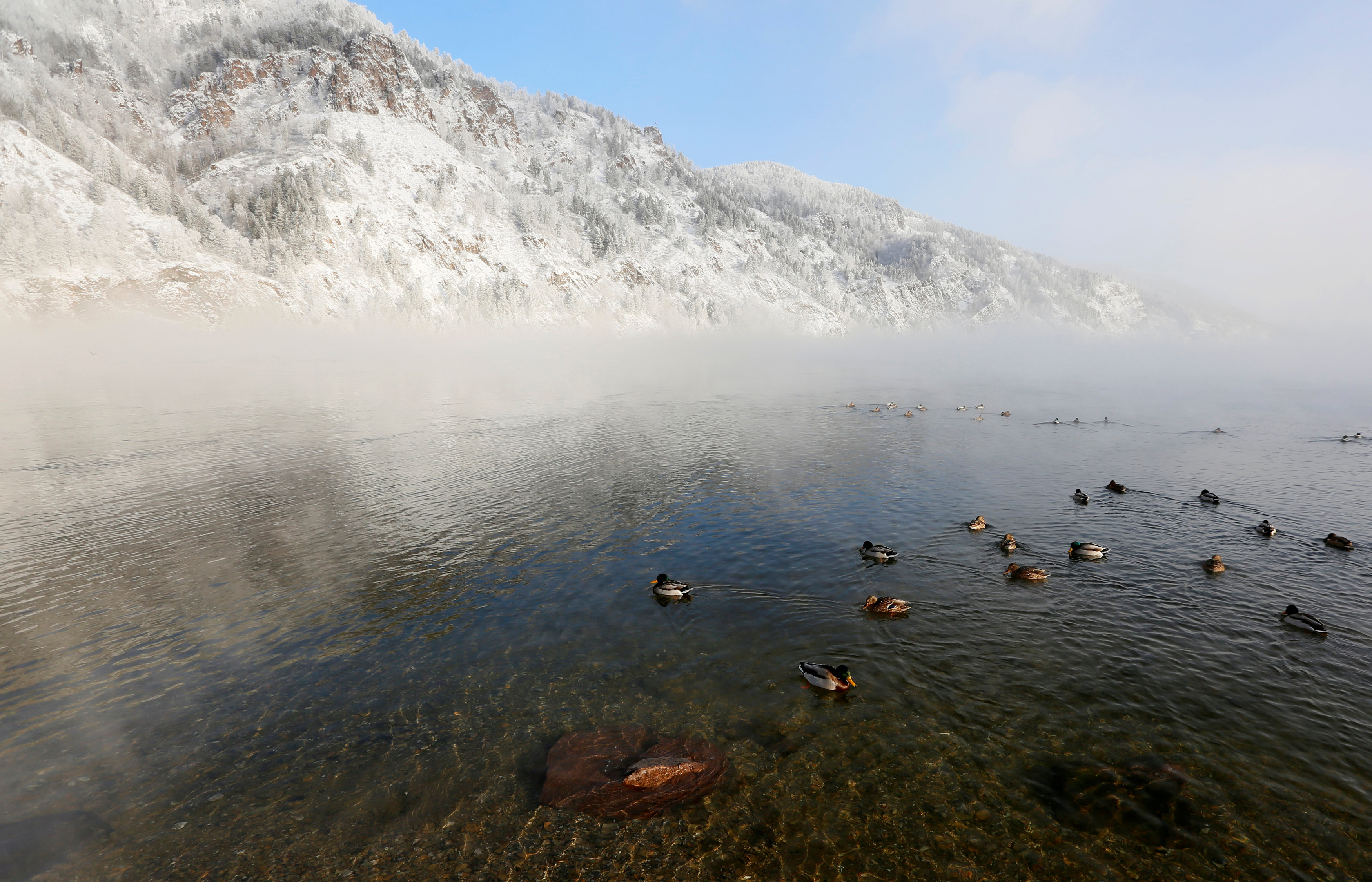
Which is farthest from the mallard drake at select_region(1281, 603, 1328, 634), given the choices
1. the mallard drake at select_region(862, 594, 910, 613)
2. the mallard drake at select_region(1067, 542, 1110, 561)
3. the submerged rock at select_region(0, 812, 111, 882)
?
the submerged rock at select_region(0, 812, 111, 882)

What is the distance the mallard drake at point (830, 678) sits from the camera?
16469 millimetres

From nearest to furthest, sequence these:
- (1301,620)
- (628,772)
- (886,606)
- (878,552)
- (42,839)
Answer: (42,839), (628,772), (1301,620), (886,606), (878,552)

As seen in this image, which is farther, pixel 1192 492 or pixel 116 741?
pixel 1192 492

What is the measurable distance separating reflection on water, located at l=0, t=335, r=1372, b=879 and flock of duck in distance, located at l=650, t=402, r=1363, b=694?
525 millimetres

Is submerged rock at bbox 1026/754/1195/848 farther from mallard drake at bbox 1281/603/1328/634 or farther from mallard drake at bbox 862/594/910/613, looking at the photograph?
mallard drake at bbox 1281/603/1328/634

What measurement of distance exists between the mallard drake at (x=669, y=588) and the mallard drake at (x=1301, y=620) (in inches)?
870

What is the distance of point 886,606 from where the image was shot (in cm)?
2091

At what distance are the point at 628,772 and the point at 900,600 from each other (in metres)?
13.0

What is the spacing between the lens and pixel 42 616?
21.2m

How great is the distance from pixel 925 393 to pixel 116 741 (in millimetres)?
108379

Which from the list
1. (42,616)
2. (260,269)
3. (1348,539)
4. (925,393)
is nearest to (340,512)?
(42,616)

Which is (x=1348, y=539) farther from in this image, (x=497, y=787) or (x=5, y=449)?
(x=5, y=449)

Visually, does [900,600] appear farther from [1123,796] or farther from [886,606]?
[1123,796]

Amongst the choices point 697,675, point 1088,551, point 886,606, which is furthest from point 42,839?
point 1088,551
